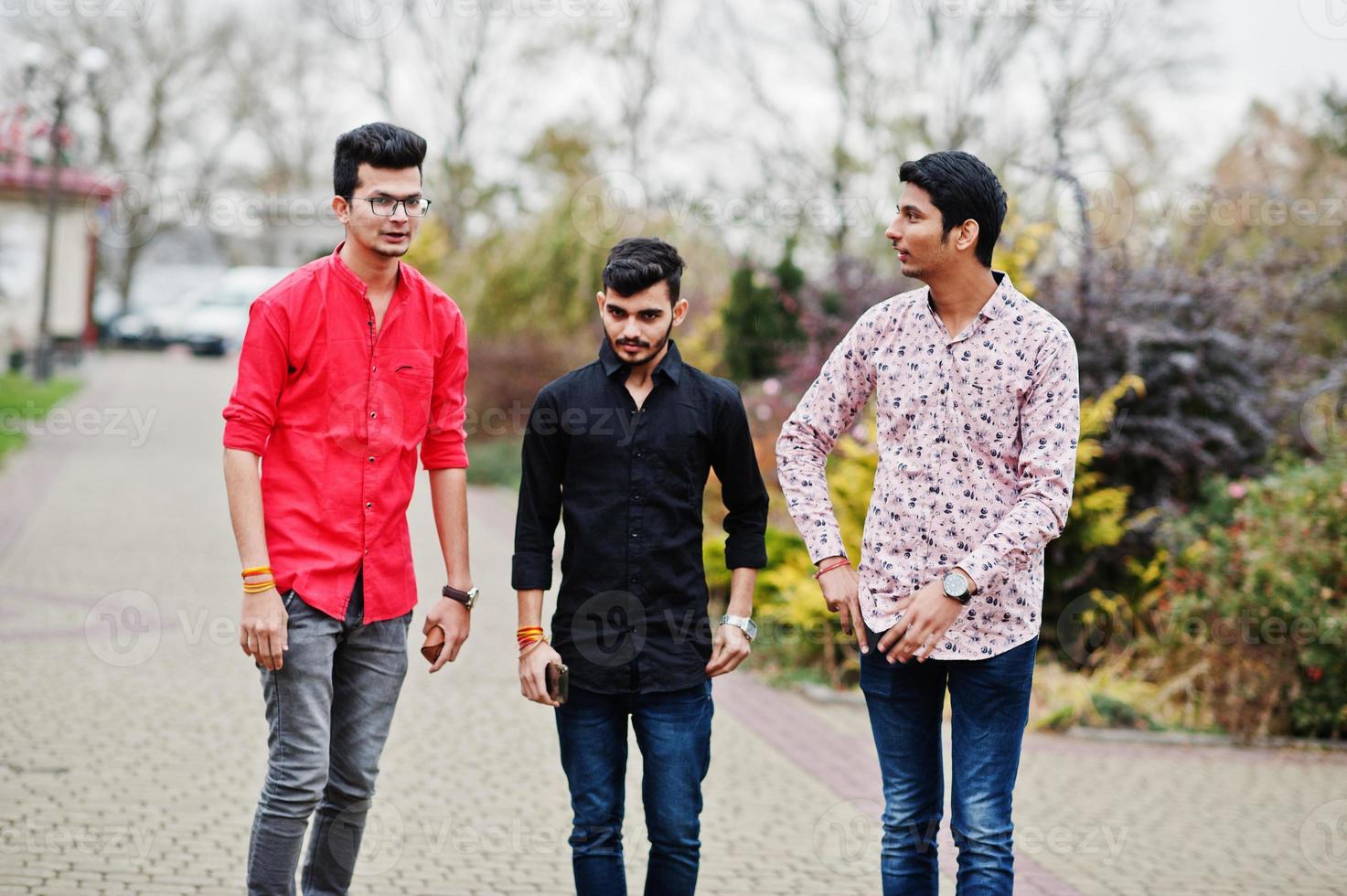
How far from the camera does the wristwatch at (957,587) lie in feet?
9.52

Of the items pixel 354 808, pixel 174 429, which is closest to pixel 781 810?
pixel 354 808

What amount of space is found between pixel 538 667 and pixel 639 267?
0.93m

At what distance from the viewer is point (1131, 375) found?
7797mm

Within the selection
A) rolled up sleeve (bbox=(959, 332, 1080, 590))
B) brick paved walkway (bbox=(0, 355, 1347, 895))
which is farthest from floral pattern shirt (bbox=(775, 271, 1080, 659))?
brick paved walkway (bbox=(0, 355, 1347, 895))

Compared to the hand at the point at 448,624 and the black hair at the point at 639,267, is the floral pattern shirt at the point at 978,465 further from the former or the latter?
the hand at the point at 448,624

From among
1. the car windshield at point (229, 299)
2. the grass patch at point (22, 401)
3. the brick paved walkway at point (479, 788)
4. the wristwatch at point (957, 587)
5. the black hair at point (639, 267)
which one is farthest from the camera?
the car windshield at point (229, 299)

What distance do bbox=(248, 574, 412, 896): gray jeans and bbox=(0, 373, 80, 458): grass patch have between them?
1267cm

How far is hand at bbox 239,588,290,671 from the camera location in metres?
3.04

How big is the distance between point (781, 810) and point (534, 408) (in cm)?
277

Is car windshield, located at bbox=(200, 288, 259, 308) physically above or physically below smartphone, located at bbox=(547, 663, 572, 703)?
above

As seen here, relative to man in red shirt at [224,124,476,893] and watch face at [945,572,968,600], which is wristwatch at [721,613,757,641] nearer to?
watch face at [945,572,968,600]

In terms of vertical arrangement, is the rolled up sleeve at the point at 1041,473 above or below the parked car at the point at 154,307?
below

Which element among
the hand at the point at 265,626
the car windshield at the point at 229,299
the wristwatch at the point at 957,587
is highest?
the car windshield at the point at 229,299

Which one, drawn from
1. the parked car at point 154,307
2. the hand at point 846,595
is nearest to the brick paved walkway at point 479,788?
the hand at point 846,595
